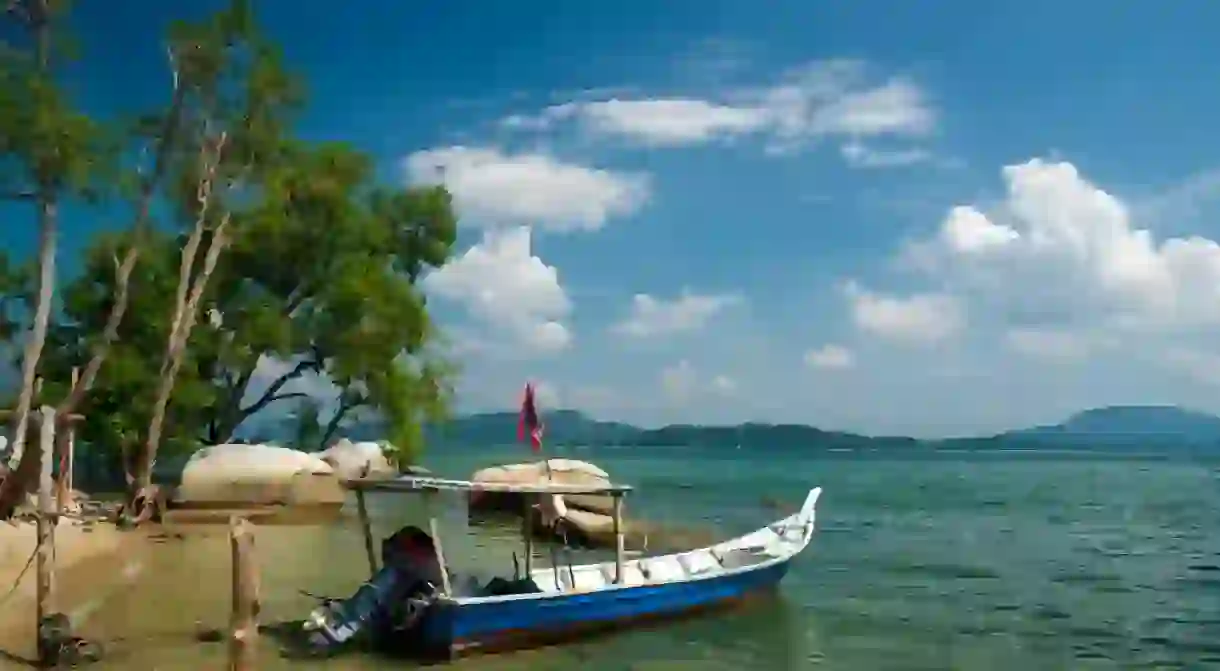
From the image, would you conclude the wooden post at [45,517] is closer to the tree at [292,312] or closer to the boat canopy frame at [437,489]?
the boat canopy frame at [437,489]

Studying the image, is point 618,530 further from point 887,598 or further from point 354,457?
point 354,457

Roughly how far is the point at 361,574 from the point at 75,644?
888cm

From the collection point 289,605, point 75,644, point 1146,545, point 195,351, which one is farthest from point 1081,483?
point 75,644

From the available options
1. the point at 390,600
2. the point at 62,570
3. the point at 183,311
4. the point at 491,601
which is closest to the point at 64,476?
the point at 62,570

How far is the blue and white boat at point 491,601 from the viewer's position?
15.0 m

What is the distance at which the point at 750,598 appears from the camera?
827 inches

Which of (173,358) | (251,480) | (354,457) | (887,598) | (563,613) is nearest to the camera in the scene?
(563,613)

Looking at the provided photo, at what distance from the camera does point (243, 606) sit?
39.4ft

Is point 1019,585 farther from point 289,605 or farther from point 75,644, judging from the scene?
point 75,644

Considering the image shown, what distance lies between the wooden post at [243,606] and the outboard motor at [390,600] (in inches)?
113

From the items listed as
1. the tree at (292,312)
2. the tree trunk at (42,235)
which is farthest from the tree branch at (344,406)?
the tree trunk at (42,235)

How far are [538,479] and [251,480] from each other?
26.2 feet

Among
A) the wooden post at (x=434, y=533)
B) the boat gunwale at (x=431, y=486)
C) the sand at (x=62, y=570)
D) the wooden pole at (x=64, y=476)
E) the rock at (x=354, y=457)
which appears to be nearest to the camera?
the boat gunwale at (x=431, y=486)

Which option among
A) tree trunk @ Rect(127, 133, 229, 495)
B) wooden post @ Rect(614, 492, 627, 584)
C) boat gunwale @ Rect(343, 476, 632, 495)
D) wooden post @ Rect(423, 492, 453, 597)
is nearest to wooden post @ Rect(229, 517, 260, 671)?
boat gunwale @ Rect(343, 476, 632, 495)
